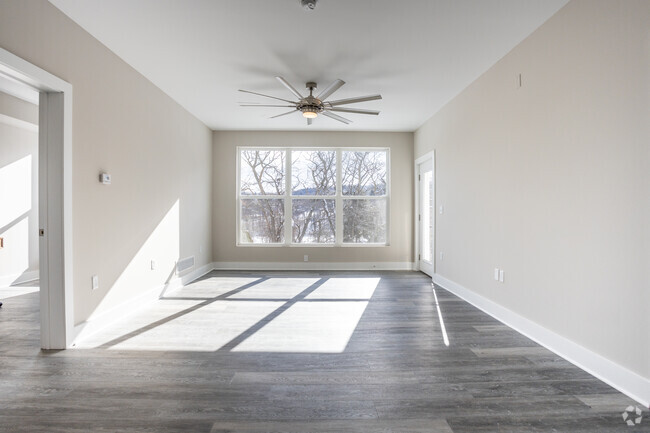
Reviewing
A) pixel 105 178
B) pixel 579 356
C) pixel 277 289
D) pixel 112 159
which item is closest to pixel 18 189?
pixel 112 159

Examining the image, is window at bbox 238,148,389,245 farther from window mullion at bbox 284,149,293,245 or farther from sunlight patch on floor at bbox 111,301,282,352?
sunlight patch on floor at bbox 111,301,282,352

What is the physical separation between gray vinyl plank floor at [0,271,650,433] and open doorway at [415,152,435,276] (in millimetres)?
2124

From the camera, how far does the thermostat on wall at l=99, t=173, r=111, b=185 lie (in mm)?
2900

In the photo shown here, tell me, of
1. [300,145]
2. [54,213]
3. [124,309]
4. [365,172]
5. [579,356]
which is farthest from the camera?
[365,172]

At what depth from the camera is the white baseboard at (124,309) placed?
106 inches

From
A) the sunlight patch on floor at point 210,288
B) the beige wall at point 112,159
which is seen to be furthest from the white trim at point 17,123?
the sunlight patch on floor at point 210,288

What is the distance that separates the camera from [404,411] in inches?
67.2

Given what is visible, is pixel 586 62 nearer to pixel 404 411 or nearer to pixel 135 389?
pixel 404 411

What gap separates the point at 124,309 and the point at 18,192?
3.44 metres

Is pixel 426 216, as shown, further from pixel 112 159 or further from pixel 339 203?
pixel 112 159

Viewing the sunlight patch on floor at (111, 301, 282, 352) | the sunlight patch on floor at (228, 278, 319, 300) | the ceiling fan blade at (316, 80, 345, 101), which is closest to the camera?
the sunlight patch on floor at (111, 301, 282, 352)

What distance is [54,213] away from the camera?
2.42 meters

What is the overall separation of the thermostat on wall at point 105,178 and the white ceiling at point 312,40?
4.10ft

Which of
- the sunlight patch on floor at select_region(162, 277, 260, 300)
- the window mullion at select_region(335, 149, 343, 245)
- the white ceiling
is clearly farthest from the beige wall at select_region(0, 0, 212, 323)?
the window mullion at select_region(335, 149, 343, 245)
